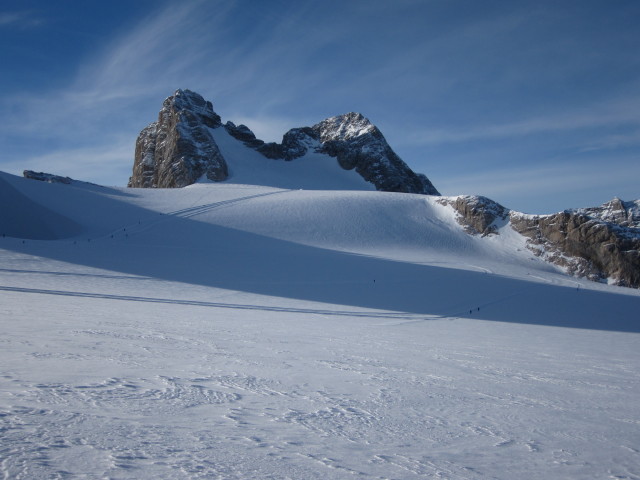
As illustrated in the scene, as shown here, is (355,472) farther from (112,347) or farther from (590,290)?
(590,290)

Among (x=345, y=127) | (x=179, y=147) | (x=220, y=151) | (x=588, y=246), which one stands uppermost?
(x=345, y=127)

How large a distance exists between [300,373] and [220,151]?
234ft

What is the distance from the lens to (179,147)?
65.6 m

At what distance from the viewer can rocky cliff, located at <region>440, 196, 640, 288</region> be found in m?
24.6

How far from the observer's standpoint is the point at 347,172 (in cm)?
7638

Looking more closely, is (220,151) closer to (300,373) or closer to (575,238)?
(575,238)

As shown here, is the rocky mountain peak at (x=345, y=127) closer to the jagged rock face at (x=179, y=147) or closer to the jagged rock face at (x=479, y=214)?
the jagged rock face at (x=179, y=147)

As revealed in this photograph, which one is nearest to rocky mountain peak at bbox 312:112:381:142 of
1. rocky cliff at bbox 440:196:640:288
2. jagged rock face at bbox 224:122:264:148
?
jagged rock face at bbox 224:122:264:148

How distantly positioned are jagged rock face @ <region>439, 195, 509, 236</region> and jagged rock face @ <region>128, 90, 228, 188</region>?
40946 mm

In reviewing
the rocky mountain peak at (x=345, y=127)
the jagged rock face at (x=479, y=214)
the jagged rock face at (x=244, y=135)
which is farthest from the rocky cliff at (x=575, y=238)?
the jagged rock face at (x=244, y=135)

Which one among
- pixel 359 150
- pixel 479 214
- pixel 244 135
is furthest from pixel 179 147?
pixel 479 214

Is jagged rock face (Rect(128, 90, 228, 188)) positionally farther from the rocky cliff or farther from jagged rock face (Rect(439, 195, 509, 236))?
the rocky cliff

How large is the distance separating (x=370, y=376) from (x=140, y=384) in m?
2.66

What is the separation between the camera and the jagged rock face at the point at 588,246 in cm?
2452
